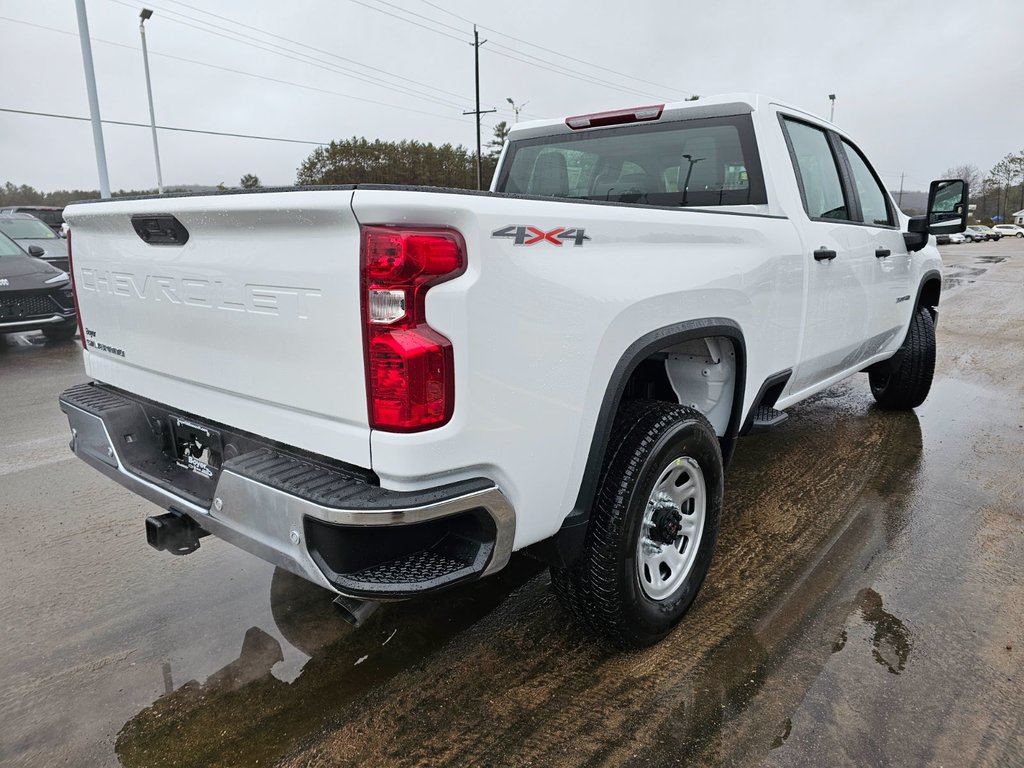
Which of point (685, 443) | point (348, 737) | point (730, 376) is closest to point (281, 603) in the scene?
point (348, 737)

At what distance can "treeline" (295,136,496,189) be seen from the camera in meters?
44.5

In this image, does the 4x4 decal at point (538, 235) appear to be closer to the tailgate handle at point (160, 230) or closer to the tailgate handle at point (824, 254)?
the tailgate handle at point (160, 230)

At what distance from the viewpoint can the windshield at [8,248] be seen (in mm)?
9492

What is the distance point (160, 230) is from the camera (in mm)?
2240

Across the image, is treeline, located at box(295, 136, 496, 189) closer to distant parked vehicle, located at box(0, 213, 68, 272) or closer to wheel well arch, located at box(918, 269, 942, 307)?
distant parked vehicle, located at box(0, 213, 68, 272)

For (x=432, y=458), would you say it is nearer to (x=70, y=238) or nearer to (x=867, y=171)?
(x=70, y=238)

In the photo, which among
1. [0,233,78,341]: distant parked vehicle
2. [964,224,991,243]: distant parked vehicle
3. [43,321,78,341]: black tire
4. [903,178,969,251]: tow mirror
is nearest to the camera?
[903,178,969,251]: tow mirror

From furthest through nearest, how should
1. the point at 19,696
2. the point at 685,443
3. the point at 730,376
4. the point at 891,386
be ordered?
the point at 891,386 < the point at 730,376 < the point at 685,443 < the point at 19,696

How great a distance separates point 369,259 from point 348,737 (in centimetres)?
149

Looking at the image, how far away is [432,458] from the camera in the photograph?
175cm

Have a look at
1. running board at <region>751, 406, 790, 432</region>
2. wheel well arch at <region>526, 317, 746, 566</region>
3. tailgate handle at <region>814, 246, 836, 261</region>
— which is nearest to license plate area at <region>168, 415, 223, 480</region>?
wheel well arch at <region>526, 317, 746, 566</region>

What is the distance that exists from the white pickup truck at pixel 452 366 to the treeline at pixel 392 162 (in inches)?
1651

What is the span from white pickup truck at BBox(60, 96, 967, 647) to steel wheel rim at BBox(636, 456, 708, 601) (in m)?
0.01

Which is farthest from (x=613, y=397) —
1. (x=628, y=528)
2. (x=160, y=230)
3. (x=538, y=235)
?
(x=160, y=230)
